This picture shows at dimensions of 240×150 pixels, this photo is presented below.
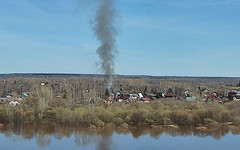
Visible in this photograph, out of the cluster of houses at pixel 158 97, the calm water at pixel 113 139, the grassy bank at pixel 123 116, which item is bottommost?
the calm water at pixel 113 139

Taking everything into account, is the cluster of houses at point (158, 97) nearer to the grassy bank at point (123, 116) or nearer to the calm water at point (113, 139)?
the grassy bank at point (123, 116)

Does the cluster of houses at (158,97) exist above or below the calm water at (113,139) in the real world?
above

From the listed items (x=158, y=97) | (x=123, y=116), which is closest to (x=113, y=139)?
(x=123, y=116)

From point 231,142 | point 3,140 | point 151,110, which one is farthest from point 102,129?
point 231,142

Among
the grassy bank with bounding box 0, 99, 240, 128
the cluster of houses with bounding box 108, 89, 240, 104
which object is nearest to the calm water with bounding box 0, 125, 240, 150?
the grassy bank with bounding box 0, 99, 240, 128

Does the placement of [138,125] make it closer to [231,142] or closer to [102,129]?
[102,129]

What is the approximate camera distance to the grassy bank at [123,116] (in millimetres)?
10734

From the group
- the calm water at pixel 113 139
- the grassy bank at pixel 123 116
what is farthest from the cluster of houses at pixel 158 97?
the calm water at pixel 113 139

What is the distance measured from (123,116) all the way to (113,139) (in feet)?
7.84

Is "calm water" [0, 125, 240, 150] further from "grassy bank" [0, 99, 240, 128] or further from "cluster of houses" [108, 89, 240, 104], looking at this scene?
"cluster of houses" [108, 89, 240, 104]

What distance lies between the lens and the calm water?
309 inches

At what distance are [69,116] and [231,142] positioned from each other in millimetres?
5553

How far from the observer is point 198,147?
25.8 feet

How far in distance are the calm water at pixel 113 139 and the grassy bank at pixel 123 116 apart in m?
0.62
